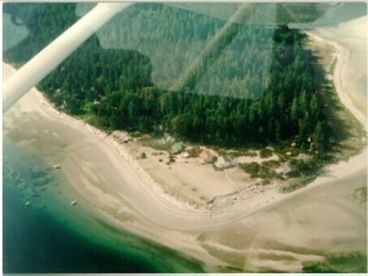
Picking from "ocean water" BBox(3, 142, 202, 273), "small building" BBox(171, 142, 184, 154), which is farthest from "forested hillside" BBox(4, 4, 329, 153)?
"ocean water" BBox(3, 142, 202, 273)

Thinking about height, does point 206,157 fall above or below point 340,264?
above

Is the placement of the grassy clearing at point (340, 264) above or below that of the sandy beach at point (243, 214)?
below

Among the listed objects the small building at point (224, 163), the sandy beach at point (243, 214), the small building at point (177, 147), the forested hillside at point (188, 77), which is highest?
the forested hillside at point (188, 77)

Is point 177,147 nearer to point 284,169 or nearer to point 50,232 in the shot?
point 284,169

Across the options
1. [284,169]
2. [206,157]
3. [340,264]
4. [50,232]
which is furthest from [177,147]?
[340,264]

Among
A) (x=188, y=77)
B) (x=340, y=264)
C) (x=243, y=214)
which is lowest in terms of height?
(x=340, y=264)

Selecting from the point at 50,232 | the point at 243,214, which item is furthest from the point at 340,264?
the point at 50,232

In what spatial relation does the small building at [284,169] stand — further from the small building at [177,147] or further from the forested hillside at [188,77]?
the small building at [177,147]

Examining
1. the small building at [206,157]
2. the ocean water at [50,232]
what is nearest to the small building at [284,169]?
the small building at [206,157]
